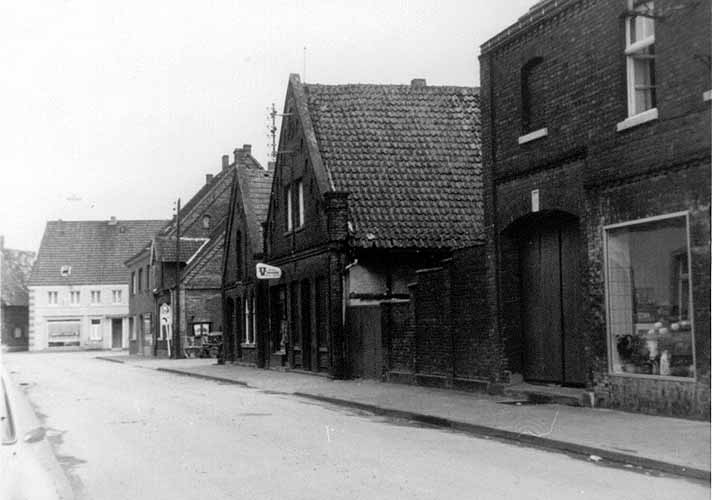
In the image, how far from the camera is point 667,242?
1348cm

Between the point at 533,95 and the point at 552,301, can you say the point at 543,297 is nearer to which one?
the point at 552,301

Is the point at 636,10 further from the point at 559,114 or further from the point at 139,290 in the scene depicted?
the point at 139,290

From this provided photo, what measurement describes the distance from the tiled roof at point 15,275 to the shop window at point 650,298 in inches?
2954

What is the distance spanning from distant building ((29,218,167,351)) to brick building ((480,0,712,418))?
222ft

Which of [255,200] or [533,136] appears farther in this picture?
[255,200]

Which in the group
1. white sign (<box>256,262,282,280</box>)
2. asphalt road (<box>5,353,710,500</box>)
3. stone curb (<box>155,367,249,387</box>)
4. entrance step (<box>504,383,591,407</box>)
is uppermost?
white sign (<box>256,262,282,280</box>)

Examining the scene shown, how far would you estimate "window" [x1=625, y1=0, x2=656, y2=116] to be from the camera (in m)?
13.9

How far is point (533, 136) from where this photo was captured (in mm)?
16922

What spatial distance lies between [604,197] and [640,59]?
7.29ft

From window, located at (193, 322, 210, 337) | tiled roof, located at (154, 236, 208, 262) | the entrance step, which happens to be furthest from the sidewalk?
tiled roof, located at (154, 236, 208, 262)

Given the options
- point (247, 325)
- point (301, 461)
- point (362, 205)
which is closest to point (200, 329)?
point (247, 325)

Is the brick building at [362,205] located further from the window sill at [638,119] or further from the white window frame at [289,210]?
the window sill at [638,119]

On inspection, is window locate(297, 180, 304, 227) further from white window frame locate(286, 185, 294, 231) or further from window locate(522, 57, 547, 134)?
window locate(522, 57, 547, 134)

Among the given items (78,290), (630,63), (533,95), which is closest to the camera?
(630,63)
